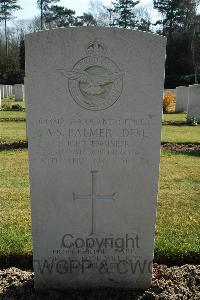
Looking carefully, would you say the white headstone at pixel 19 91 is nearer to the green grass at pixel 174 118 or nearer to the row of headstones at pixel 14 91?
the row of headstones at pixel 14 91

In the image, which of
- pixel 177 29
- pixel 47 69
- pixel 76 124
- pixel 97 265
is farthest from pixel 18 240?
pixel 177 29

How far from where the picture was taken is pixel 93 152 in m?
3.57

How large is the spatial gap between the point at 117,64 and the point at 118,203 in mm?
1168

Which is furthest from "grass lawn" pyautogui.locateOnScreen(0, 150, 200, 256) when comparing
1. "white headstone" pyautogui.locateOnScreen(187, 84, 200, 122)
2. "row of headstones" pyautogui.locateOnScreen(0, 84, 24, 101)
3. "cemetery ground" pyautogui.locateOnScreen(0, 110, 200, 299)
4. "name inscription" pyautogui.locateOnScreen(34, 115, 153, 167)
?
"row of headstones" pyautogui.locateOnScreen(0, 84, 24, 101)

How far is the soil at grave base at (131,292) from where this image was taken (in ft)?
11.9

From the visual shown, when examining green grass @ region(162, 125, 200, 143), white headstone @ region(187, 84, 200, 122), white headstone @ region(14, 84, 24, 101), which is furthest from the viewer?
white headstone @ region(14, 84, 24, 101)

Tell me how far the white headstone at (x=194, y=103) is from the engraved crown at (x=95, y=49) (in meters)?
14.5

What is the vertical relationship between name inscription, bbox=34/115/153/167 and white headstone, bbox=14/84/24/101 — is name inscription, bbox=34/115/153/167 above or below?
below

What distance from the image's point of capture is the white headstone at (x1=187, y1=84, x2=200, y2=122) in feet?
56.9

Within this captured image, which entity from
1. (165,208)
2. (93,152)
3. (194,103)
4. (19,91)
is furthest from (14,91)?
(93,152)

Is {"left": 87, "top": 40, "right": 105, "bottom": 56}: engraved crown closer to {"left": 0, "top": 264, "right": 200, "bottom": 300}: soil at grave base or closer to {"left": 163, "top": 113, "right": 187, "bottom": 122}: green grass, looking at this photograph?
{"left": 0, "top": 264, "right": 200, "bottom": 300}: soil at grave base

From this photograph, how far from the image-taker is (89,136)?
3.54 meters

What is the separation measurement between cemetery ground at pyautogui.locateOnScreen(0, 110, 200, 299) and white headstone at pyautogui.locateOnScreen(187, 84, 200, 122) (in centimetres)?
709

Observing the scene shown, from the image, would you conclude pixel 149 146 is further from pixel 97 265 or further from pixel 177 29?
pixel 177 29
